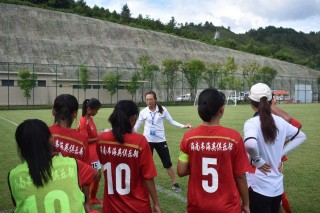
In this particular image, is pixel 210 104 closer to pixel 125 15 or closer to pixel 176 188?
pixel 176 188

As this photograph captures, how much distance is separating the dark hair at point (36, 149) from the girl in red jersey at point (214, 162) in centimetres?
121

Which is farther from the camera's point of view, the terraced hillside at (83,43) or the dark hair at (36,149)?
the terraced hillside at (83,43)

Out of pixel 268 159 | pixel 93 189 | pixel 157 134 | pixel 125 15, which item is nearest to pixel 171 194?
pixel 157 134

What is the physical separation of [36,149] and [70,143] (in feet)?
3.99

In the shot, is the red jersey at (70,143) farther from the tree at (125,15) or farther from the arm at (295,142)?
the tree at (125,15)

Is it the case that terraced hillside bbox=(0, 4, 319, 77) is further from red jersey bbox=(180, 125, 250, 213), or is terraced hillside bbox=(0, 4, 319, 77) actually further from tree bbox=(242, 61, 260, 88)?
red jersey bbox=(180, 125, 250, 213)

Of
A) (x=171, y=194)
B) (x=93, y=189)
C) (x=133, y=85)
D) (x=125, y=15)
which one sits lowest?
(x=171, y=194)

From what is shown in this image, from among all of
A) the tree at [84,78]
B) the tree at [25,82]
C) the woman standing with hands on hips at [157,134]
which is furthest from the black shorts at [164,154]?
the tree at [84,78]

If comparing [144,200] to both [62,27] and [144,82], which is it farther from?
[62,27]

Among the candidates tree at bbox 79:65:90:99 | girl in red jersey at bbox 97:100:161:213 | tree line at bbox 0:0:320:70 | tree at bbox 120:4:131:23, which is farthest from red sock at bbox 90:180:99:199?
tree at bbox 120:4:131:23

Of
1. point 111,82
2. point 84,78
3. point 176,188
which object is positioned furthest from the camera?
point 111,82

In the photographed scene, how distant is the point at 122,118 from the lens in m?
3.52

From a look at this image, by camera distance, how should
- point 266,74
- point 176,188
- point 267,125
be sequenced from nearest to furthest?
point 267,125, point 176,188, point 266,74

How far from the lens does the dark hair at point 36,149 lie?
7.94ft
